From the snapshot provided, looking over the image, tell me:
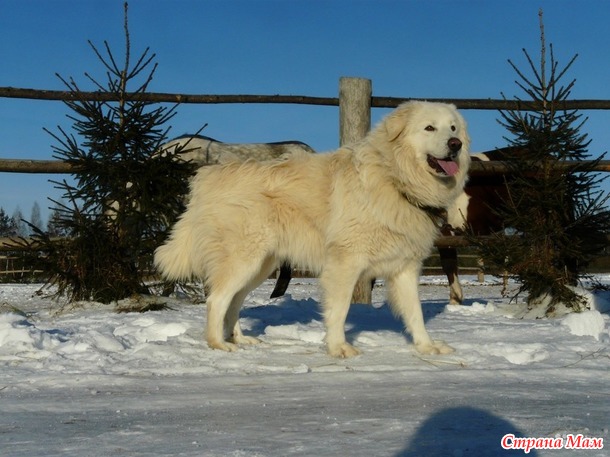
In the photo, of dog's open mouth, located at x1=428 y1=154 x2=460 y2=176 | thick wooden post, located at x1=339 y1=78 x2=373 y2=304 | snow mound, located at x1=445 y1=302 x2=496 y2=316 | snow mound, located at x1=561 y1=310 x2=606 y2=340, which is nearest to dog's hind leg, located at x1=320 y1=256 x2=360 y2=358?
dog's open mouth, located at x1=428 y1=154 x2=460 y2=176

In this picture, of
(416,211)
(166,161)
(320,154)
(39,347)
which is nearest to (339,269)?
(416,211)

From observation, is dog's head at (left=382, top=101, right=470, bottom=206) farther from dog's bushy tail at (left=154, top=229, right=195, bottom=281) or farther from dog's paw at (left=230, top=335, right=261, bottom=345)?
dog's bushy tail at (left=154, top=229, right=195, bottom=281)

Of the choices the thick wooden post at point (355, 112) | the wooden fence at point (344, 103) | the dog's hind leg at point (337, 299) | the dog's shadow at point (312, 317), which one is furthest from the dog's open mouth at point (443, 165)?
the thick wooden post at point (355, 112)

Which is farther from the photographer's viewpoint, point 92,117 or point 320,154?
point 92,117

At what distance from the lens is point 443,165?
209 inches

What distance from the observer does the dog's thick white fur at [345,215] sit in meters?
5.18

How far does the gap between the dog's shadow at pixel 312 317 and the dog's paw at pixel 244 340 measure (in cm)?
50

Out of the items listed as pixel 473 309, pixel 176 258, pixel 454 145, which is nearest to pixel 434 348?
pixel 454 145

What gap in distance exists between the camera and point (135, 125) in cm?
807

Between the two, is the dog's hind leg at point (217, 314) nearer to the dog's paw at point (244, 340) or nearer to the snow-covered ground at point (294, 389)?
the snow-covered ground at point (294, 389)

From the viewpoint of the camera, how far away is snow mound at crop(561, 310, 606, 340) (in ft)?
19.1

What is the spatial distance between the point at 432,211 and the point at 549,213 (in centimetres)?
230

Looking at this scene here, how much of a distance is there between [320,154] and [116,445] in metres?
3.44

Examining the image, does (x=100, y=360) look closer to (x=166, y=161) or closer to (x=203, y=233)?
(x=203, y=233)
